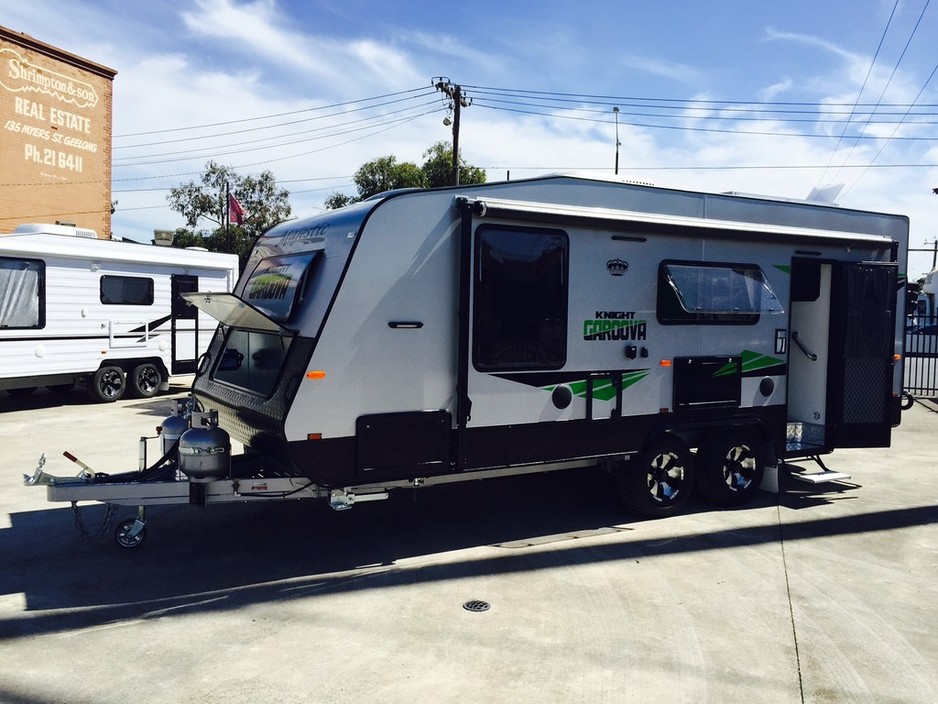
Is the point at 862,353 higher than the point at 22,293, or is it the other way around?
the point at 22,293

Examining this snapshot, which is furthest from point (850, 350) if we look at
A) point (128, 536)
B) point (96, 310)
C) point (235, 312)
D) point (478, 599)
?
point (96, 310)

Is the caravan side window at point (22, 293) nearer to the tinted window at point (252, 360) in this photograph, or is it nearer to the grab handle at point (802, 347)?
the tinted window at point (252, 360)

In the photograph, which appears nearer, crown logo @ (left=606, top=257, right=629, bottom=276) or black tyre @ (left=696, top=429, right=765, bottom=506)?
crown logo @ (left=606, top=257, right=629, bottom=276)

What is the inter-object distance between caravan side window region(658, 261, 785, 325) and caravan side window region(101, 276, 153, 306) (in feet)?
34.7

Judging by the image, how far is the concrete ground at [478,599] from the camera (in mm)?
4172

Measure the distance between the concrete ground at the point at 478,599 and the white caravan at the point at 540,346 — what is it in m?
0.62

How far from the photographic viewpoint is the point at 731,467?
302 inches

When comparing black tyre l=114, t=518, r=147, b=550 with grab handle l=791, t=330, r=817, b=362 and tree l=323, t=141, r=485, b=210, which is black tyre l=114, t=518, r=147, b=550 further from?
tree l=323, t=141, r=485, b=210

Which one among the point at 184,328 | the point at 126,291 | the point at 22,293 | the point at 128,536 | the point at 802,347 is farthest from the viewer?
the point at 184,328

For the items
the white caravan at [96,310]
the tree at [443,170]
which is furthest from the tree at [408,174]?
the white caravan at [96,310]

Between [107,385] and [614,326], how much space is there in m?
10.8

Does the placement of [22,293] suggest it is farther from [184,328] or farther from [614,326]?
[614,326]

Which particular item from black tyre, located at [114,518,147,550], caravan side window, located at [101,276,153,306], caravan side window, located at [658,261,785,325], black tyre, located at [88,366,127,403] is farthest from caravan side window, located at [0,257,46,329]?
caravan side window, located at [658,261,785,325]

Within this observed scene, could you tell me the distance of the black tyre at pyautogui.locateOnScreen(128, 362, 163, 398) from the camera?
47.3 feet
